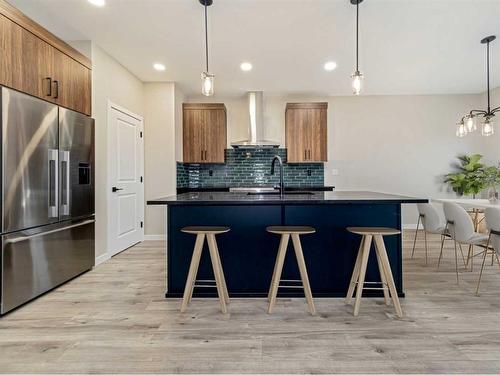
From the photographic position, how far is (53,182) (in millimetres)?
2779

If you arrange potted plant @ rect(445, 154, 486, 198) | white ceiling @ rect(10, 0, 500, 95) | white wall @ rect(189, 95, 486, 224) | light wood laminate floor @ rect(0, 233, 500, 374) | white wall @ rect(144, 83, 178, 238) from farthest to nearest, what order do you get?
white wall @ rect(189, 95, 486, 224), potted plant @ rect(445, 154, 486, 198), white wall @ rect(144, 83, 178, 238), white ceiling @ rect(10, 0, 500, 95), light wood laminate floor @ rect(0, 233, 500, 374)

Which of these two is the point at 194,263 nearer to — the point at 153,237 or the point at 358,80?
the point at 358,80

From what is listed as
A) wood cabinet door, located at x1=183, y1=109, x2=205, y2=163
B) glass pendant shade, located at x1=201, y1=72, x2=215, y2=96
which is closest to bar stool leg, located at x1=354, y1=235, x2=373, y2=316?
glass pendant shade, located at x1=201, y1=72, x2=215, y2=96

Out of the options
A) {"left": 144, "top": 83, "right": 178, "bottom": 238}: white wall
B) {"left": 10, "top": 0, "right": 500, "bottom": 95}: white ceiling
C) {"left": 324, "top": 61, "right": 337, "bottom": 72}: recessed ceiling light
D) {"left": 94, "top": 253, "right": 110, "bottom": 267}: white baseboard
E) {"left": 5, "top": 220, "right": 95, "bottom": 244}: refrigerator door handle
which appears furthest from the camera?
{"left": 144, "top": 83, "right": 178, "bottom": 238}: white wall

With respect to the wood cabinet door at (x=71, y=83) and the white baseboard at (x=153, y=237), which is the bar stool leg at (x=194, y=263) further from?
the white baseboard at (x=153, y=237)

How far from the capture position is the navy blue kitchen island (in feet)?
8.68

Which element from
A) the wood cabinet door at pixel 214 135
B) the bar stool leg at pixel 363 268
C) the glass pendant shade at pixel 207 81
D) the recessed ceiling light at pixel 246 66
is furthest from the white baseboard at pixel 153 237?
the bar stool leg at pixel 363 268

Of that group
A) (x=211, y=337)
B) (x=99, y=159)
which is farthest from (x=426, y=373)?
(x=99, y=159)

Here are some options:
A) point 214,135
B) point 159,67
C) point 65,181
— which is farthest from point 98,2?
point 214,135

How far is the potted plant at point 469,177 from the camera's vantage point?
17.7 feet

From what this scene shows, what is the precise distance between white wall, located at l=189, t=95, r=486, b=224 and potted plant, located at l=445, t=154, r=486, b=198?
220 millimetres

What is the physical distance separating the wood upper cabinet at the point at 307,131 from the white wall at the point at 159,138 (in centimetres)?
210

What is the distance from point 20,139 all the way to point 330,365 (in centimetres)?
281

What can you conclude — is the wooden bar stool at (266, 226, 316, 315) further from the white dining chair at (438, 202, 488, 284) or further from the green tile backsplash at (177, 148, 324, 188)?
the green tile backsplash at (177, 148, 324, 188)
